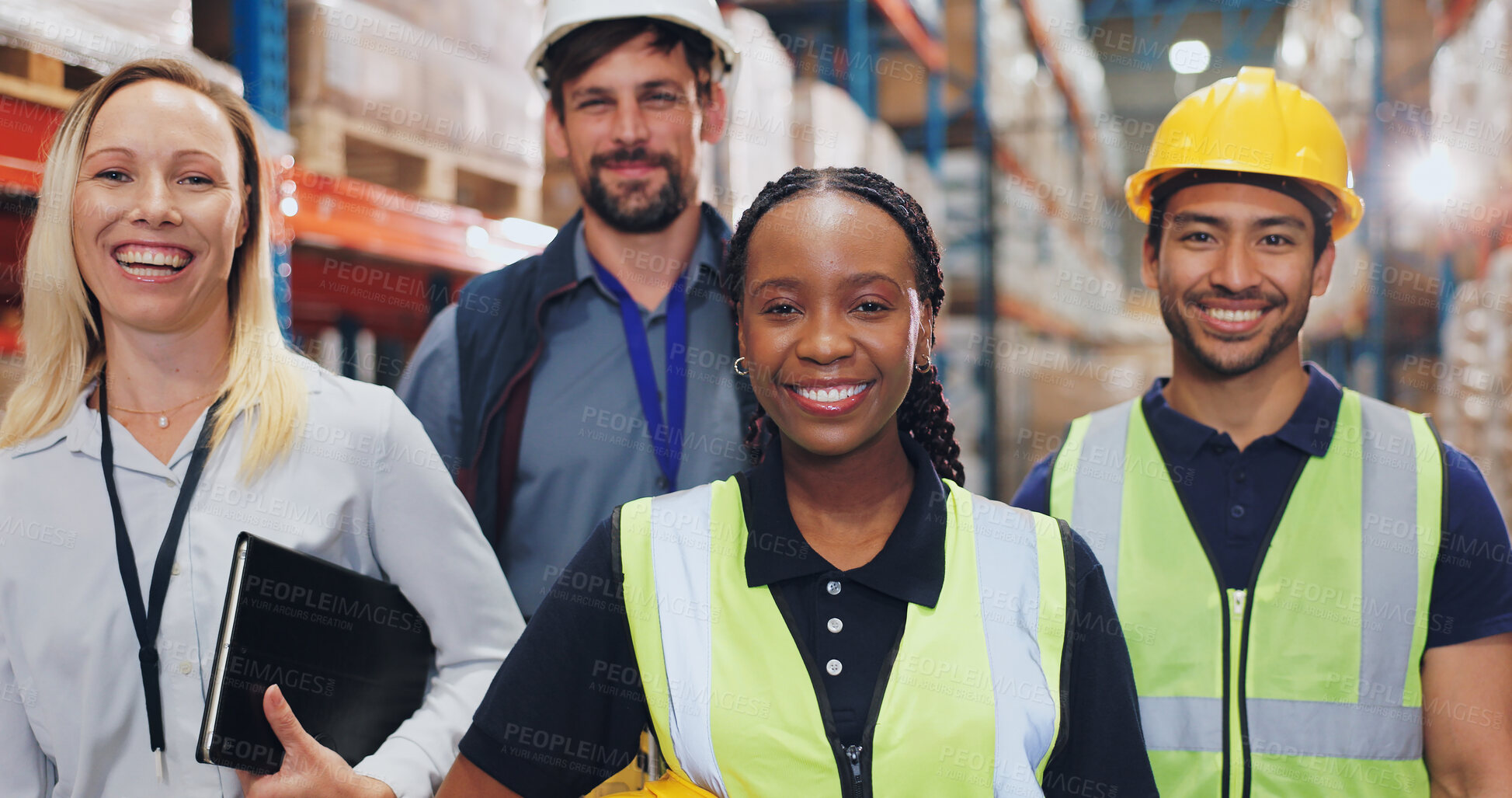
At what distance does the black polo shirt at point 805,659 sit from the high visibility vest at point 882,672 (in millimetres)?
21

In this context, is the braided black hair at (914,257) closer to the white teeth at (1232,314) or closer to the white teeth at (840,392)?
the white teeth at (840,392)

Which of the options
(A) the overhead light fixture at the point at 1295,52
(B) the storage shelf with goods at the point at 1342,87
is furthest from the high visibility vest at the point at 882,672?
(A) the overhead light fixture at the point at 1295,52

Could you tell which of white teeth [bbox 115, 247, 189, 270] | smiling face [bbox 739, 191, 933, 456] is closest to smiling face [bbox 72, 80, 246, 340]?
white teeth [bbox 115, 247, 189, 270]

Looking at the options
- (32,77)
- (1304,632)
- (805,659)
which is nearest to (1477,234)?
(1304,632)

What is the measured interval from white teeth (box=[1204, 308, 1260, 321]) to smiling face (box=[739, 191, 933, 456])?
80 cm

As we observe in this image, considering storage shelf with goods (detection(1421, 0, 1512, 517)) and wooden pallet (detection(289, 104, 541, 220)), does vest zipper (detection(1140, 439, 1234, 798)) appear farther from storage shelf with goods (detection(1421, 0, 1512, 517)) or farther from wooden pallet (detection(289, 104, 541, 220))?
storage shelf with goods (detection(1421, 0, 1512, 517))

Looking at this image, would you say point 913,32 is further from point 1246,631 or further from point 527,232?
point 1246,631

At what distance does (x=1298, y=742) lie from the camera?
1.76 meters

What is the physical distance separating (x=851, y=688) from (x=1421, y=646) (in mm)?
1081

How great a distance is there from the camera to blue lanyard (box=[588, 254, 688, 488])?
207 cm

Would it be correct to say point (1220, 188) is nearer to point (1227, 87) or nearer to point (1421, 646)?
point (1227, 87)

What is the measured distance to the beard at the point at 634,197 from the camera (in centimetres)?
213

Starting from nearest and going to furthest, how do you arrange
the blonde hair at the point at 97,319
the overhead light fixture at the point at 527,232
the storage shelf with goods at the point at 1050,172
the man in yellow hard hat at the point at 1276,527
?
the blonde hair at the point at 97,319
the man in yellow hard hat at the point at 1276,527
the overhead light fixture at the point at 527,232
the storage shelf with goods at the point at 1050,172

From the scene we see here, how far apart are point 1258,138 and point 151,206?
1.79 meters
